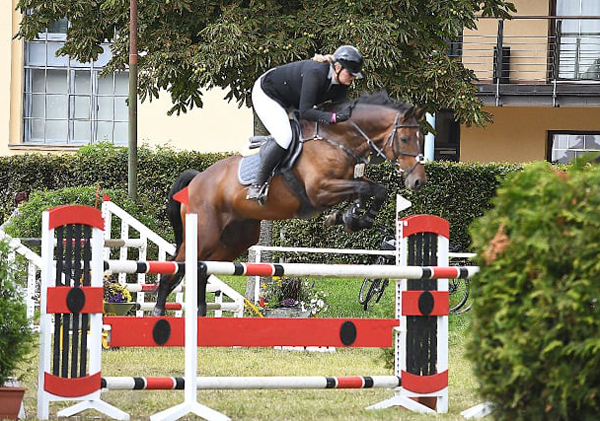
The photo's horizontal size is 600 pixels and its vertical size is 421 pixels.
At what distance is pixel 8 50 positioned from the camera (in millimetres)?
21203

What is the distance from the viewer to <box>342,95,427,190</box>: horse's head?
8.13m

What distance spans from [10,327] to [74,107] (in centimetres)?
1706

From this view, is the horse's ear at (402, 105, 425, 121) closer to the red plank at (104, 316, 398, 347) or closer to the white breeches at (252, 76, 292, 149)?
the white breeches at (252, 76, 292, 149)

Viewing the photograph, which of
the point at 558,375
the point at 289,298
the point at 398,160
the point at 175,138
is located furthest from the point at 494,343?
the point at 175,138

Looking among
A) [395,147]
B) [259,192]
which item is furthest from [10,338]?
[395,147]

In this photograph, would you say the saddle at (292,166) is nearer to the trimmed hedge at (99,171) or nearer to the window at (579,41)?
the trimmed hedge at (99,171)

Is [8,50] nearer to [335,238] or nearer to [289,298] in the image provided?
[335,238]

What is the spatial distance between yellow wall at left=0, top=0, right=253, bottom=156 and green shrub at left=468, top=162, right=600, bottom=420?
56.0ft

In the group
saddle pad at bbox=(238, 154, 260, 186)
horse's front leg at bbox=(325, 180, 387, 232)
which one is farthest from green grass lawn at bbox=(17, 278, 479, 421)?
saddle pad at bbox=(238, 154, 260, 186)

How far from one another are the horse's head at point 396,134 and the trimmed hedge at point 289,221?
9015mm

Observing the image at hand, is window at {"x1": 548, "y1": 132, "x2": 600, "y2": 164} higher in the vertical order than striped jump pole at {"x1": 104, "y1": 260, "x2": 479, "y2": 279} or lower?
higher

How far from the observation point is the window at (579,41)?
68.2 ft

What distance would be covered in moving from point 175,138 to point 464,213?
21.0ft

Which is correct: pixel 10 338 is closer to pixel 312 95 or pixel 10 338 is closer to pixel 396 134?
pixel 312 95
